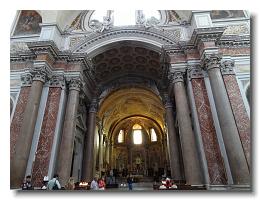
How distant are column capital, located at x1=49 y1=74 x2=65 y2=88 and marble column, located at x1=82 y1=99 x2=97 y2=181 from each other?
3615 millimetres

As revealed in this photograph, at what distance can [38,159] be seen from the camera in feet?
26.5

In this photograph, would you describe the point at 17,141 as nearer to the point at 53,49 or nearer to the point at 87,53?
the point at 53,49

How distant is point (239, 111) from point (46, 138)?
7201 millimetres

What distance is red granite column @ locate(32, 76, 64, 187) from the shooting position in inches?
311

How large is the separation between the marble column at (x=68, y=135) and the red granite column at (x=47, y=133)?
416mm

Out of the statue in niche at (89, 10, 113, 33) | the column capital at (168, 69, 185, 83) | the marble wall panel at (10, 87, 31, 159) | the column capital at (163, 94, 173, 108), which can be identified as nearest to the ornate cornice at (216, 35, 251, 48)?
the column capital at (168, 69, 185, 83)

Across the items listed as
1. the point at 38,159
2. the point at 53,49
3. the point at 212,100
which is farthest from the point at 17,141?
the point at 212,100

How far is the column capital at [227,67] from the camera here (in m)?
8.84

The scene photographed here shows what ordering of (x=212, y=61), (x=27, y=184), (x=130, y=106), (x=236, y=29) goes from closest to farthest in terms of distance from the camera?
(x=27, y=184) → (x=212, y=61) → (x=236, y=29) → (x=130, y=106)

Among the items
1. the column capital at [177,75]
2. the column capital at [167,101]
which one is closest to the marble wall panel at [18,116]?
the column capital at [177,75]

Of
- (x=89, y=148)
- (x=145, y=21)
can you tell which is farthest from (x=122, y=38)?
(x=89, y=148)

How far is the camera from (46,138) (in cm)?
846

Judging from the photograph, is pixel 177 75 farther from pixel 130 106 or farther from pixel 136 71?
pixel 130 106

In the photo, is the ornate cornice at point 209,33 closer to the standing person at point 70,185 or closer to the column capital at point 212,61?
the column capital at point 212,61
